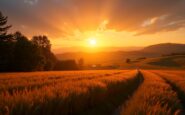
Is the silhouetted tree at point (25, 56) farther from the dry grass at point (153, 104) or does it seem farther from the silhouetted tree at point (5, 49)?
the dry grass at point (153, 104)

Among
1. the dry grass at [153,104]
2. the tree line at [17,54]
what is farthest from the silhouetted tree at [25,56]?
the dry grass at [153,104]

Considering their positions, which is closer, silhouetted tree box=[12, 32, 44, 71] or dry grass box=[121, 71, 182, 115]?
dry grass box=[121, 71, 182, 115]

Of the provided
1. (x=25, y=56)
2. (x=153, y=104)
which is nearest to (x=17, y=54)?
(x=25, y=56)

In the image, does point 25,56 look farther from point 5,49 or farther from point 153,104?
point 153,104

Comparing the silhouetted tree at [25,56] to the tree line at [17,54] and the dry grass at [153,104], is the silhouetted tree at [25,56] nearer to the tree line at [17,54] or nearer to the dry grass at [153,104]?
the tree line at [17,54]

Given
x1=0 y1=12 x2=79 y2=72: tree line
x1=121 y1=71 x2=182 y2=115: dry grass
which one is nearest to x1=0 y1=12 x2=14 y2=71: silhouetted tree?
x1=0 y1=12 x2=79 y2=72: tree line

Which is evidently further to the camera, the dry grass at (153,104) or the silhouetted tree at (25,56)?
the silhouetted tree at (25,56)

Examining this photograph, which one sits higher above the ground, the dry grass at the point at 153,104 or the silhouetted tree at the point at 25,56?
the silhouetted tree at the point at 25,56

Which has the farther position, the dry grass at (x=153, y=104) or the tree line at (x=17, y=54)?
the tree line at (x=17, y=54)

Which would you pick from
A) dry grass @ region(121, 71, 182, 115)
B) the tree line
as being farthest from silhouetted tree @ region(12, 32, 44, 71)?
dry grass @ region(121, 71, 182, 115)

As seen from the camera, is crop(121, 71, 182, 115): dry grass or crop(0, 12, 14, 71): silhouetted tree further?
crop(0, 12, 14, 71): silhouetted tree

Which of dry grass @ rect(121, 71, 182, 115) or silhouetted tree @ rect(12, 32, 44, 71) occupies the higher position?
silhouetted tree @ rect(12, 32, 44, 71)

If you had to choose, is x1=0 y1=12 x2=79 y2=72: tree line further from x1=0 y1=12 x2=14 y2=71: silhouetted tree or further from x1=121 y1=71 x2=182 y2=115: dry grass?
x1=121 y1=71 x2=182 y2=115: dry grass

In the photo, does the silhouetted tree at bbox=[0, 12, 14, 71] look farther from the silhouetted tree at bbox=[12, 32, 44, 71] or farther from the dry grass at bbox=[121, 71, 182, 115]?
the dry grass at bbox=[121, 71, 182, 115]
